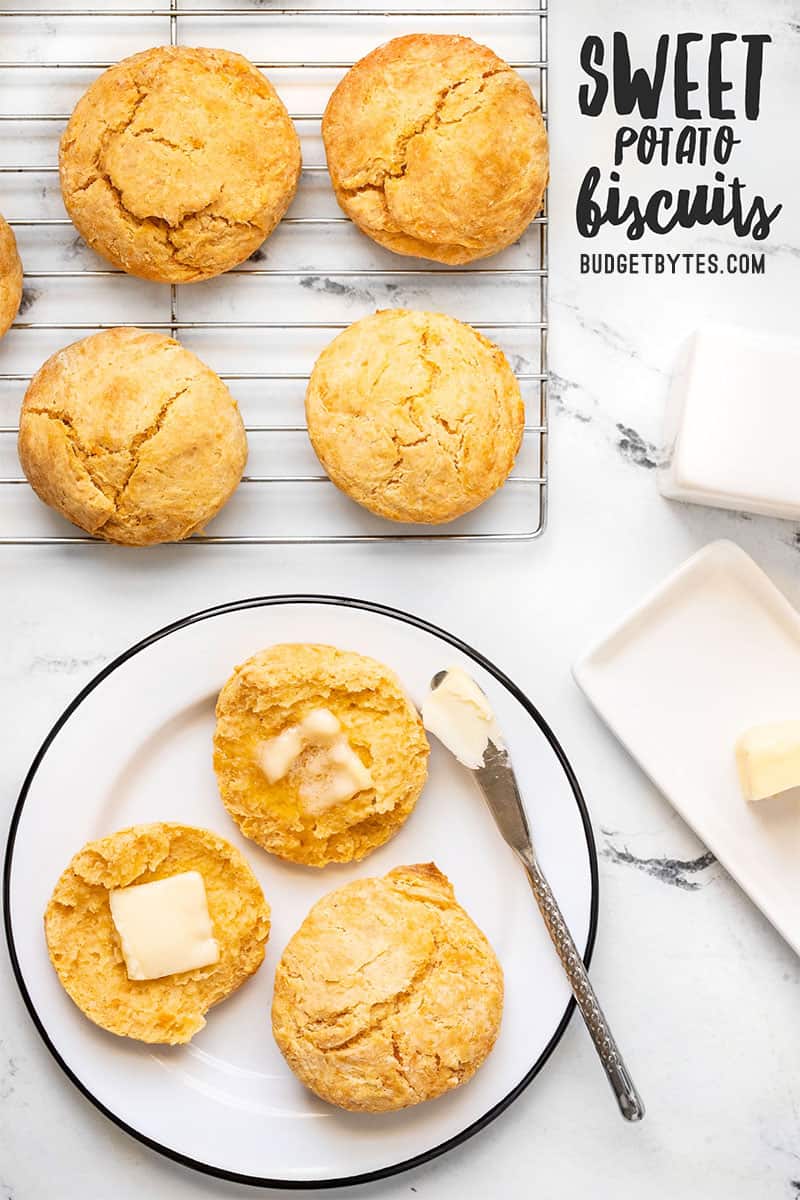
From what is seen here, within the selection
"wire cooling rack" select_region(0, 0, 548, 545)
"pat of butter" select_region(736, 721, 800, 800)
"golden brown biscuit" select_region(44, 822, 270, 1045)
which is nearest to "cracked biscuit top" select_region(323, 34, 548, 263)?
"wire cooling rack" select_region(0, 0, 548, 545)

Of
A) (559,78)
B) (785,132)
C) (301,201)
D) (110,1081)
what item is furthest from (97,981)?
(785,132)

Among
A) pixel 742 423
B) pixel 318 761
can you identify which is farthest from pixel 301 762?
pixel 742 423

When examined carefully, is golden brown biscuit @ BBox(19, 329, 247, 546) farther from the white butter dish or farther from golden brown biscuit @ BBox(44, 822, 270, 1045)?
the white butter dish

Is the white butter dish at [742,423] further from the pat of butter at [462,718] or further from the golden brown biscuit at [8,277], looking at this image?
the golden brown biscuit at [8,277]

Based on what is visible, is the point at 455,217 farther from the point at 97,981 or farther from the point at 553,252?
the point at 97,981

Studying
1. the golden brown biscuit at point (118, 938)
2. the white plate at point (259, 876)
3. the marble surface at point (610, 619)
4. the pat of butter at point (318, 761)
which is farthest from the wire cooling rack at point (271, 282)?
the golden brown biscuit at point (118, 938)

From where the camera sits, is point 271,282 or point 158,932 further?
point 271,282

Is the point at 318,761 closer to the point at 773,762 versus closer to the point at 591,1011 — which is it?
the point at 591,1011
